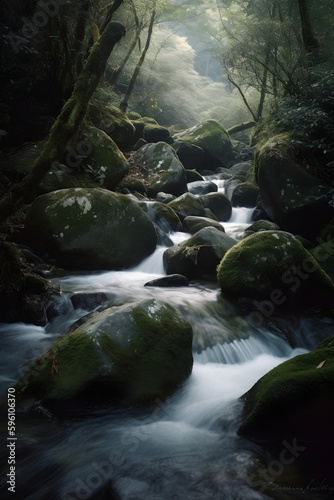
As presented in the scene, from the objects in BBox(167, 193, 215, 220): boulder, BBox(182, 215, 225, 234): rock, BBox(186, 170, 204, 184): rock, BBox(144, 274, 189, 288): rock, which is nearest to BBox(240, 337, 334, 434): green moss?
BBox(144, 274, 189, 288): rock

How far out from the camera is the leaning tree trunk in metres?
4.99

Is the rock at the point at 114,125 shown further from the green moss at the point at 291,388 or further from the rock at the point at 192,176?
the green moss at the point at 291,388

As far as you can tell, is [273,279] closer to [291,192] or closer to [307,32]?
[291,192]

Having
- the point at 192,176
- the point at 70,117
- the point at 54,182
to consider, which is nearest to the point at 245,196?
the point at 192,176

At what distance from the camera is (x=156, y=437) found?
313cm

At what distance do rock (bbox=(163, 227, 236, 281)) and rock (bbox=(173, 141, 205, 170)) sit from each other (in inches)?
385

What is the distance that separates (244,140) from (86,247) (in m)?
21.8

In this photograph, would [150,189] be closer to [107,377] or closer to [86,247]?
[86,247]

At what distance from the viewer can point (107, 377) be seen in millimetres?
3178

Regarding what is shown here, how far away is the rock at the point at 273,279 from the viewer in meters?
5.52

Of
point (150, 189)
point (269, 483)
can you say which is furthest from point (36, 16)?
point (269, 483)

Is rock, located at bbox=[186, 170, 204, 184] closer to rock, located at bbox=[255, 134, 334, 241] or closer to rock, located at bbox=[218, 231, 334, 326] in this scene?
rock, located at bbox=[255, 134, 334, 241]

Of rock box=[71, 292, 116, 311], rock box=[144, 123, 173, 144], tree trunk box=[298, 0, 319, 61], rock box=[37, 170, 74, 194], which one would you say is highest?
tree trunk box=[298, 0, 319, 61]

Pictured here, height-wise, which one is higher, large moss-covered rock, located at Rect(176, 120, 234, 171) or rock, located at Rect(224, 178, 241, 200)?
large moss-covered rock, located at Rect(176, 120, 234, 171)
